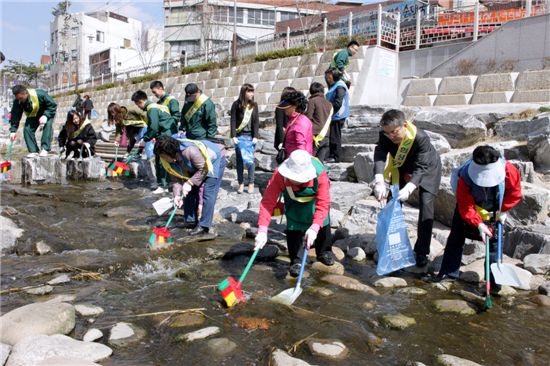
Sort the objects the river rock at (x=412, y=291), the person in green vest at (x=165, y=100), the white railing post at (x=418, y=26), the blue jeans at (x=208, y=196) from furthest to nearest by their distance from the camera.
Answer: the white railing post at (x=418, y=26), the person in green vest at (x=165, y=100), the blue jeans at (x=208, y=196), the river rock at (x=412, y=291)

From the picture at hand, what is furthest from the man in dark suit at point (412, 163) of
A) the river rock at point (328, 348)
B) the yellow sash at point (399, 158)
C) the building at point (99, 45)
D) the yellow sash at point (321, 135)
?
the building at point (99, 45)

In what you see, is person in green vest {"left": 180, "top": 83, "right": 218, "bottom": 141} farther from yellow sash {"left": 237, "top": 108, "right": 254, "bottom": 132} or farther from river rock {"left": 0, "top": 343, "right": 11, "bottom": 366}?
river rock {"left": 0, "top": 343, "right": 11, "bottom": 366}

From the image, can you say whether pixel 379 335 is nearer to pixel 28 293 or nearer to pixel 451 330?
pixel 451 330

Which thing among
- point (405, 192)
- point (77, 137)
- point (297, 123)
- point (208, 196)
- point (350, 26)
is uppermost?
point (350, 26)

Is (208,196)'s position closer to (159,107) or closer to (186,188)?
(186,188)

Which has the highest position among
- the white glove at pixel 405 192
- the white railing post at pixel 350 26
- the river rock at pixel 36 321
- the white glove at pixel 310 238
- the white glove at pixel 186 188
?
the white railing post at pixel 350 26

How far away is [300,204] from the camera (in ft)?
13.7

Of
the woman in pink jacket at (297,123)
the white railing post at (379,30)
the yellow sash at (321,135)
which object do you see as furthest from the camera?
the white railing post at (379,30)

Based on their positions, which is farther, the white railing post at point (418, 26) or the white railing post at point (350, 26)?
the white railing post at point (350, 26)

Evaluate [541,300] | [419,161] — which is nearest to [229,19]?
[419,161]

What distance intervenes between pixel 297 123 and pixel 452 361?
300cm

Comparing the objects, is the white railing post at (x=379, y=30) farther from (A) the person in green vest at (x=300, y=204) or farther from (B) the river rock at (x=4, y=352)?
(B) the river rock at (x=4, y=352)

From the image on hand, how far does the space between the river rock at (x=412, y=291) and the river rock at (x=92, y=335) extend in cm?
237

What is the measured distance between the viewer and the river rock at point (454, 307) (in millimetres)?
3465
